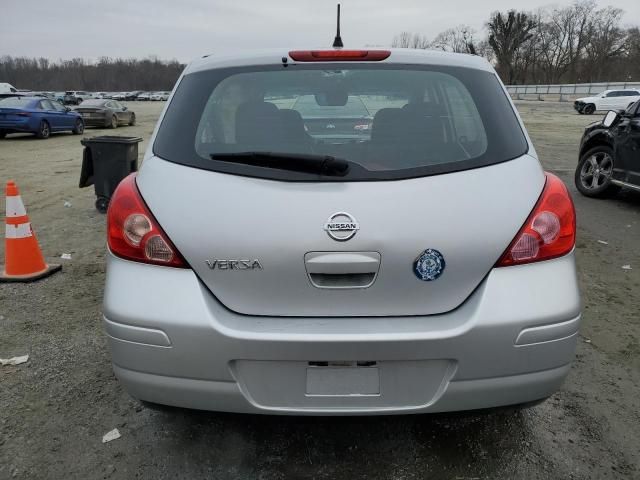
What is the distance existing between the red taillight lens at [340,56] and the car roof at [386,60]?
0.03 m

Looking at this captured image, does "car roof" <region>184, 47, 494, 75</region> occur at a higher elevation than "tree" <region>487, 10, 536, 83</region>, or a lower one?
lower

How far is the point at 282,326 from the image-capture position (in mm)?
1848

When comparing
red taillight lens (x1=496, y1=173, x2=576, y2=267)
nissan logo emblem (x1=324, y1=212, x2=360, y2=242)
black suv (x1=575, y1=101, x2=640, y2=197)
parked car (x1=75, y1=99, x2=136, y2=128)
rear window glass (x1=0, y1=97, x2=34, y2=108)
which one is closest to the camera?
nissan logo emblem (x1=324, y1=212, x2=360, y2=242)

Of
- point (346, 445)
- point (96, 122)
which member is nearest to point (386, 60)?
point (346, 445)

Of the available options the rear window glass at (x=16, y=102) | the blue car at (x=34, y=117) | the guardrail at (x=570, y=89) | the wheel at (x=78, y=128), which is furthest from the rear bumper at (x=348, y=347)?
the guardrail at (x=570, y=89)

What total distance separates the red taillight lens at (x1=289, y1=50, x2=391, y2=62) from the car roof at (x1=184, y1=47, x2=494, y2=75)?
0.03m

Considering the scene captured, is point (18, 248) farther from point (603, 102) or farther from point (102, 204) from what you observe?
point (603, 102)

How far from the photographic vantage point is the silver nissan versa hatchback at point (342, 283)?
1.82 m

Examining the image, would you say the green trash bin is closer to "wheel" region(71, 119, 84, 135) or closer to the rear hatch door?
the rear hatch door

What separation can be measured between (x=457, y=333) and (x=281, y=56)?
4.54ft

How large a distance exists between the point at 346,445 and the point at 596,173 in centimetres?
696

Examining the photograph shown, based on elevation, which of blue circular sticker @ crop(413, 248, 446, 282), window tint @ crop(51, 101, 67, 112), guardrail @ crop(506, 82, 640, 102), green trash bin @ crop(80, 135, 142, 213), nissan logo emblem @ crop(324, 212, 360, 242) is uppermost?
guardrail @ crop(506, 82, 640, 102)

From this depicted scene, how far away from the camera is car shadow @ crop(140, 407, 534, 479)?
87.4 inches

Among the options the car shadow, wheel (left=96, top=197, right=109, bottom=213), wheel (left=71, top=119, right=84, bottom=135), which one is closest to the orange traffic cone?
wheel (left=96, top=197, right=109, bottom=213)
